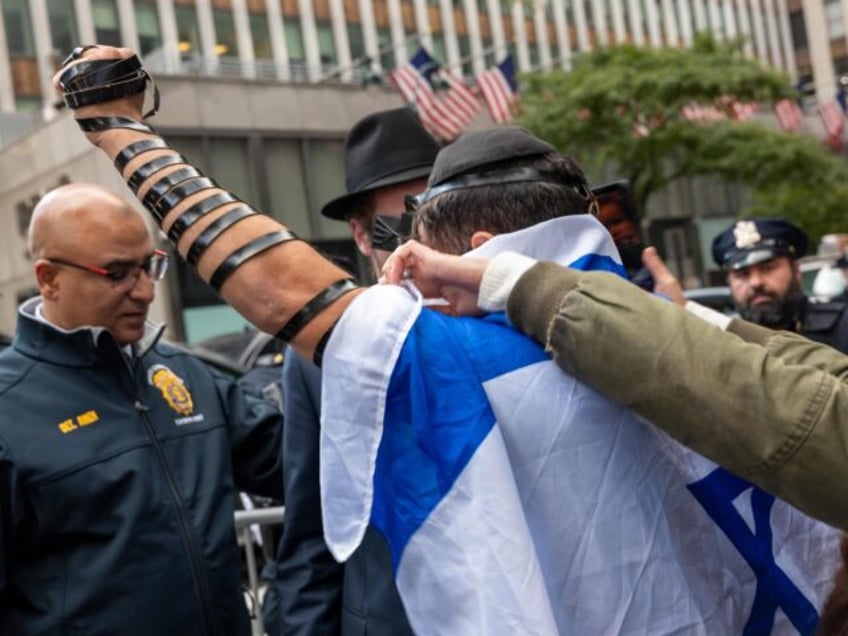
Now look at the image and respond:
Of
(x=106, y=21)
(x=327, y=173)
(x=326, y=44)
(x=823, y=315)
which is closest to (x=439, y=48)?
(x=326, y=44)

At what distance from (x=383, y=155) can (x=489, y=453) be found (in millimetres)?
1871

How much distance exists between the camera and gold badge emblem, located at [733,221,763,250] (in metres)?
5.29

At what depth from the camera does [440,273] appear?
5.01 feet

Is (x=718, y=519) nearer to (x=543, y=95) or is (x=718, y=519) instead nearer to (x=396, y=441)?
(x=396, y=441)

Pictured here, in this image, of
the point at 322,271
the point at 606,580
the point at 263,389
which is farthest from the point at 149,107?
the point at 263,389

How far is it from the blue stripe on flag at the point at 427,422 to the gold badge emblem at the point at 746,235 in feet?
13.4

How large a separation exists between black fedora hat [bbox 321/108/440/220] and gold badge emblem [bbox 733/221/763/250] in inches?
99.2

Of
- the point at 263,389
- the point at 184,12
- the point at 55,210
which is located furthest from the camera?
the point at 184,12

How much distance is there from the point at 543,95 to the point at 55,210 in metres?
23.6

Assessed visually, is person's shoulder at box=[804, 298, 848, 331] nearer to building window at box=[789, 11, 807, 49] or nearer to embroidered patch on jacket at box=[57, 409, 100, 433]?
embroidered patch on jacket at box=[57, 409, 100, 433]

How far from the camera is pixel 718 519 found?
5.25 ft

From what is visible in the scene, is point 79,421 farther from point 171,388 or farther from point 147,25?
point 147,25

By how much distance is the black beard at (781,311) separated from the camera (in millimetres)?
5012

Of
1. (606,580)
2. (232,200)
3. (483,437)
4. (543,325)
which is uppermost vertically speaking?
(232,200)
